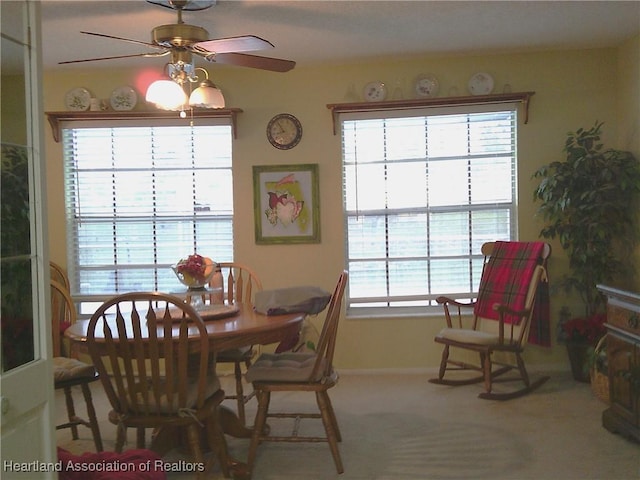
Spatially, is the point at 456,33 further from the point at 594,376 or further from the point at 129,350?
the point at 129,350

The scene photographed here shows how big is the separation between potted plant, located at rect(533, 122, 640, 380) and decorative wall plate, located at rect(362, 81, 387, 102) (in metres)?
1.31

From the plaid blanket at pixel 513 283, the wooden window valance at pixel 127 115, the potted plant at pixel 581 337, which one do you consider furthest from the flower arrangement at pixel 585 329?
the wooden window valance at pixel 127 115

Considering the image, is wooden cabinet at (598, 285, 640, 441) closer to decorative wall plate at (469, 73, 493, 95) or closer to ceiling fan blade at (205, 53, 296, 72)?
decorative wall plate at (469, 73, 493, 95)

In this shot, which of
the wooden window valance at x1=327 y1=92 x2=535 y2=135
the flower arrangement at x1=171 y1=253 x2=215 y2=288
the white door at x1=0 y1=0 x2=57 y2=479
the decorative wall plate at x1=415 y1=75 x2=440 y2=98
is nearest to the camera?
the white door at x1=0 y1=0 x2=57 y2=479

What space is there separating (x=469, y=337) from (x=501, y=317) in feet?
0.85

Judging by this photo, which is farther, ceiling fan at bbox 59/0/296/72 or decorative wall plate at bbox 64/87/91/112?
decorative wall plate at bbox 64/87/91/112

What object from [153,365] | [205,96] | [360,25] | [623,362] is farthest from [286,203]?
[623,362]

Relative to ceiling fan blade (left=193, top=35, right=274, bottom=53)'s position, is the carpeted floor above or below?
below

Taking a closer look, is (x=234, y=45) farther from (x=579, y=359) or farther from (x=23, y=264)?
(x=579, y=359)

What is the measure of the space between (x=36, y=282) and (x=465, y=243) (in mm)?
3499

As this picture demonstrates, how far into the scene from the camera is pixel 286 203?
14.7ft

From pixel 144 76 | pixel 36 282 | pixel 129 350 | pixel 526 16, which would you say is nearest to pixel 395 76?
pixel 526 16

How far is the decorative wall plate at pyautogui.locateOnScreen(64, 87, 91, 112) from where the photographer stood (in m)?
4.49

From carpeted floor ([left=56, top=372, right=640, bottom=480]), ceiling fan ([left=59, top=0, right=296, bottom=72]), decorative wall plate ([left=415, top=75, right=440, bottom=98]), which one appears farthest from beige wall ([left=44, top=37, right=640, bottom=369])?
ceiling fan ([left=59, top=0, right=296, bottom=72])
